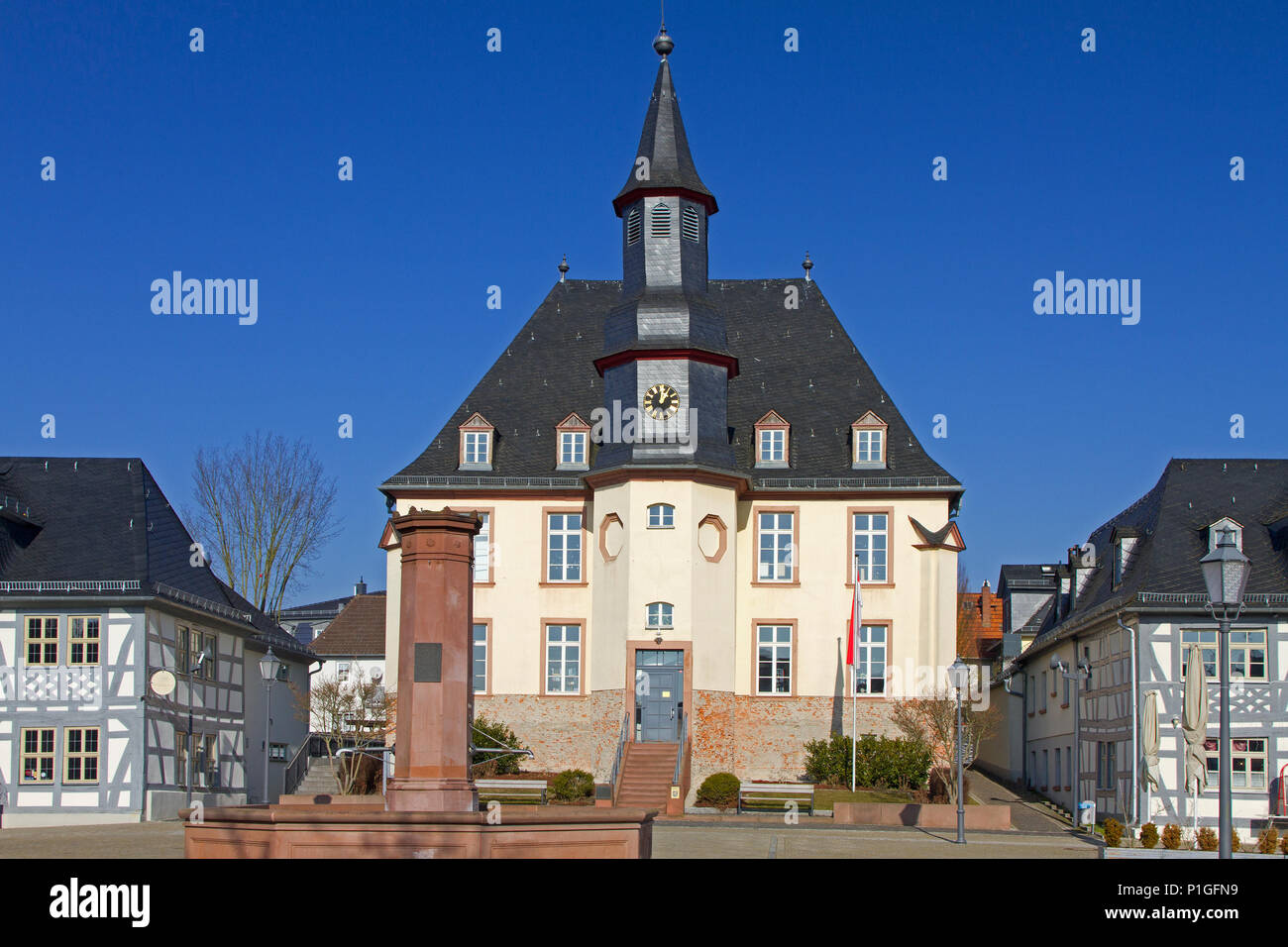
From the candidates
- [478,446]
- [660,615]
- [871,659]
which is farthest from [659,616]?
[478,446]

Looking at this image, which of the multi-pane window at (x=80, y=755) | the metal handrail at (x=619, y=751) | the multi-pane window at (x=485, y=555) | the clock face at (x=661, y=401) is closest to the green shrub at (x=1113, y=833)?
the metal handrail at (x=619, y=751)

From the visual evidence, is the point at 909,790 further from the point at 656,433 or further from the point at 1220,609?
the point at 1220,609

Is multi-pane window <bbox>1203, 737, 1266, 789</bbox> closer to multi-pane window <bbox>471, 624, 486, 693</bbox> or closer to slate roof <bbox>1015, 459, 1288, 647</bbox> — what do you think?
slate roof <bbox>1015, 459, 1288, 647</bbox>

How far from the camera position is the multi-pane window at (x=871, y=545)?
138 feet

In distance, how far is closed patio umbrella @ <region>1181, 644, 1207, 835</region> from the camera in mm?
27938

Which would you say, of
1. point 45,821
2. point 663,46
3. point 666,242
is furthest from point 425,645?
point 663,46

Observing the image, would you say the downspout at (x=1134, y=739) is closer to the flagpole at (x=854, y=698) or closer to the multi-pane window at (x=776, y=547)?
the flagpole at (x=854, y=698)

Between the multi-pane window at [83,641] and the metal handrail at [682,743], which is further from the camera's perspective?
the metal handrail at [682,743]

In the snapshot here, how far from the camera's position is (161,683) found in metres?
36.0

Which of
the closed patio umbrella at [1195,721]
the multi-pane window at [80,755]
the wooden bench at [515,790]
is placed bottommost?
the wooden bench at [515,790]

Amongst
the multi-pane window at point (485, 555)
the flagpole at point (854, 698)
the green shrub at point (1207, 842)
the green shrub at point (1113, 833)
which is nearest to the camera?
the green shrub at point (1207, 842)

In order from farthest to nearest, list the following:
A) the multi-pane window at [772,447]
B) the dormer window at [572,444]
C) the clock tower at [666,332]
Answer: the dormer window at [572,444] → the multi-pane window at [772,447] → the clock tower at [666,332]

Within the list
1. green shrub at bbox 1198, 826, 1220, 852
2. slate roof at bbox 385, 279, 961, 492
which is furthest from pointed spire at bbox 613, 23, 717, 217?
green shrub at bbox 1198, 826, 1220, 852

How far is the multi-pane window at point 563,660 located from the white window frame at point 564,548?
4.58 feet
